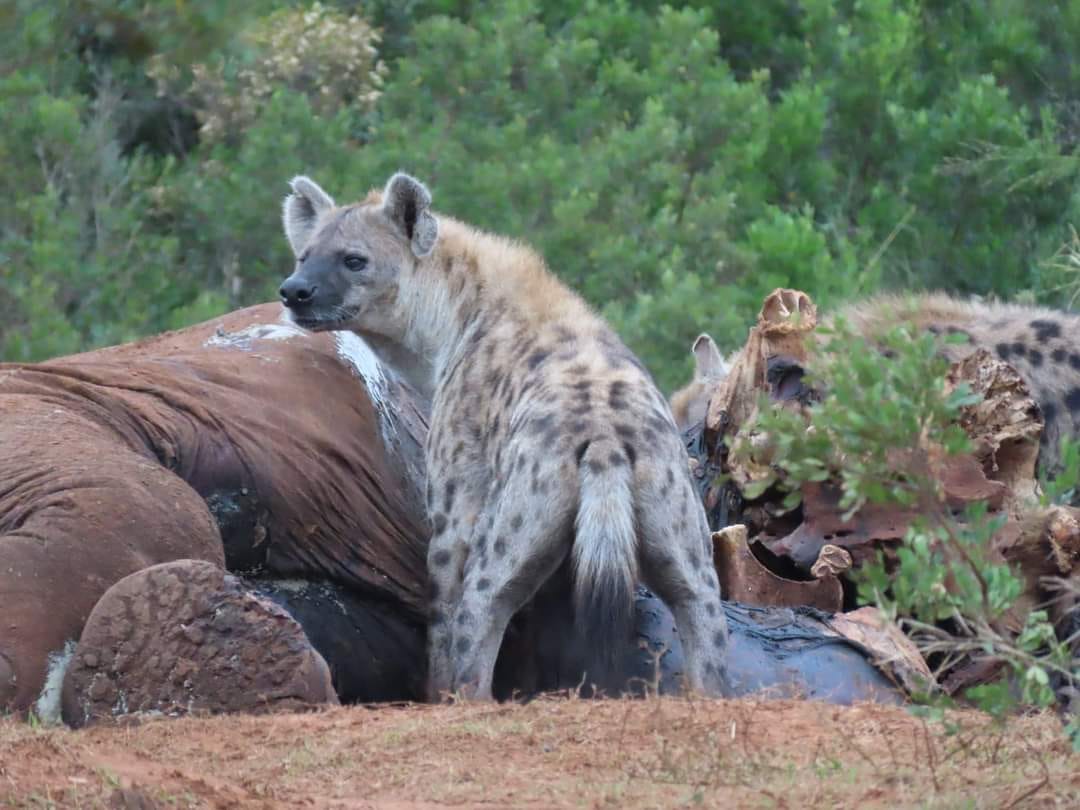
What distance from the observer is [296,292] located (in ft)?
20.8

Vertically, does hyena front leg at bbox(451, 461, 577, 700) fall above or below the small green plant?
below

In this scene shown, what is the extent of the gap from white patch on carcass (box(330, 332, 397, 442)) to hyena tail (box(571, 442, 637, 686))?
5.33 ft

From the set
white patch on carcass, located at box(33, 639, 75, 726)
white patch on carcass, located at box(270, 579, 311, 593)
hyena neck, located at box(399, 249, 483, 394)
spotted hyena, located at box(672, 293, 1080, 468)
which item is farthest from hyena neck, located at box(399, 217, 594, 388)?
white patch on carcass, located at box(33, 639, 75, 726)

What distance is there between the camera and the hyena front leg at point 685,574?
5230 mm

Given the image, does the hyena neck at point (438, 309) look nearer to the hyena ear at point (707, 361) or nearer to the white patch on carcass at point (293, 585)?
the white patch on carcass at point (293, 585)

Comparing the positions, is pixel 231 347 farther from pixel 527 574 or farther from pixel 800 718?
pixel 800 718

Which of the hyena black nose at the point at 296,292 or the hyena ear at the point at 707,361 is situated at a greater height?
the hyena black nose at the point at 296,292

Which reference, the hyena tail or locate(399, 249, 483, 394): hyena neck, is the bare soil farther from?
locate(399, 249, 483, 394): hyena neck

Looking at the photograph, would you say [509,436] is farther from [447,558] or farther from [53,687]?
[53,687]

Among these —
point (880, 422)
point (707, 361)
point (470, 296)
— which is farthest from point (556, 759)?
point (707, 361)

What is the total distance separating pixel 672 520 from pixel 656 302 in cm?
817

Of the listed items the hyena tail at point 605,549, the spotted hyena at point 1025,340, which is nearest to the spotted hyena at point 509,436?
the hyena tail at point 605,549

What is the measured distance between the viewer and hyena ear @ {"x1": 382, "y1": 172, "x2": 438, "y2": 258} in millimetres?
6445

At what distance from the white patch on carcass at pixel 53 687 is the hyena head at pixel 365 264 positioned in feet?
6.24
